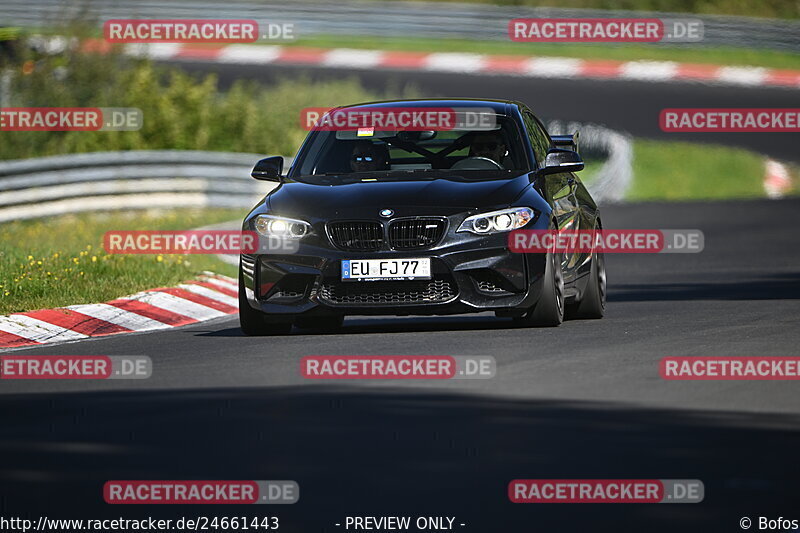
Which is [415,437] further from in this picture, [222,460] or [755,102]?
[755,102]

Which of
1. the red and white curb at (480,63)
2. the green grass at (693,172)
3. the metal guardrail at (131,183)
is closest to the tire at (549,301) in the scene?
the metal guardrail at (131,183)

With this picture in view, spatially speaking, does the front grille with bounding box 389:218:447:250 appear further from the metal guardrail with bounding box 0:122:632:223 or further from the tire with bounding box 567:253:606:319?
the metal guardrail with bounding box 0:122:632:223

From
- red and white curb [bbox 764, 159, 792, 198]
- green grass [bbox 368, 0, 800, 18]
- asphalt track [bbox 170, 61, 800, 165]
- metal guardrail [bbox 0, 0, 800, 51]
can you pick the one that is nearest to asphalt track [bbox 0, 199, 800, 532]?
red and white curb [bbox 764, 159, 792, 198]

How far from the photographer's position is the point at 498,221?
1089 cm

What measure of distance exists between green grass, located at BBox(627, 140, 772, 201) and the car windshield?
56.5 ft

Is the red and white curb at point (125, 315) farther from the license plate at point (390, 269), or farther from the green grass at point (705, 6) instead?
the green grass at point (705, 6)

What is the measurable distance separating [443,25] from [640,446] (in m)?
36.2

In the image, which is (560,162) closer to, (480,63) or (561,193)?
(561,193)

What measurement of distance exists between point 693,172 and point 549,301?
2168 centimetres

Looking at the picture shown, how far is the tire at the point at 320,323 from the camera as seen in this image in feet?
39.2

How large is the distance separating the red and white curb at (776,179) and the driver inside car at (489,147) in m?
18.8

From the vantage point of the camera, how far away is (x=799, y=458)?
6.54 metres

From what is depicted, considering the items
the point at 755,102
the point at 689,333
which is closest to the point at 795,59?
the point at 755,102

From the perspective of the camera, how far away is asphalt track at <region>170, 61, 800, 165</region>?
114 ft
